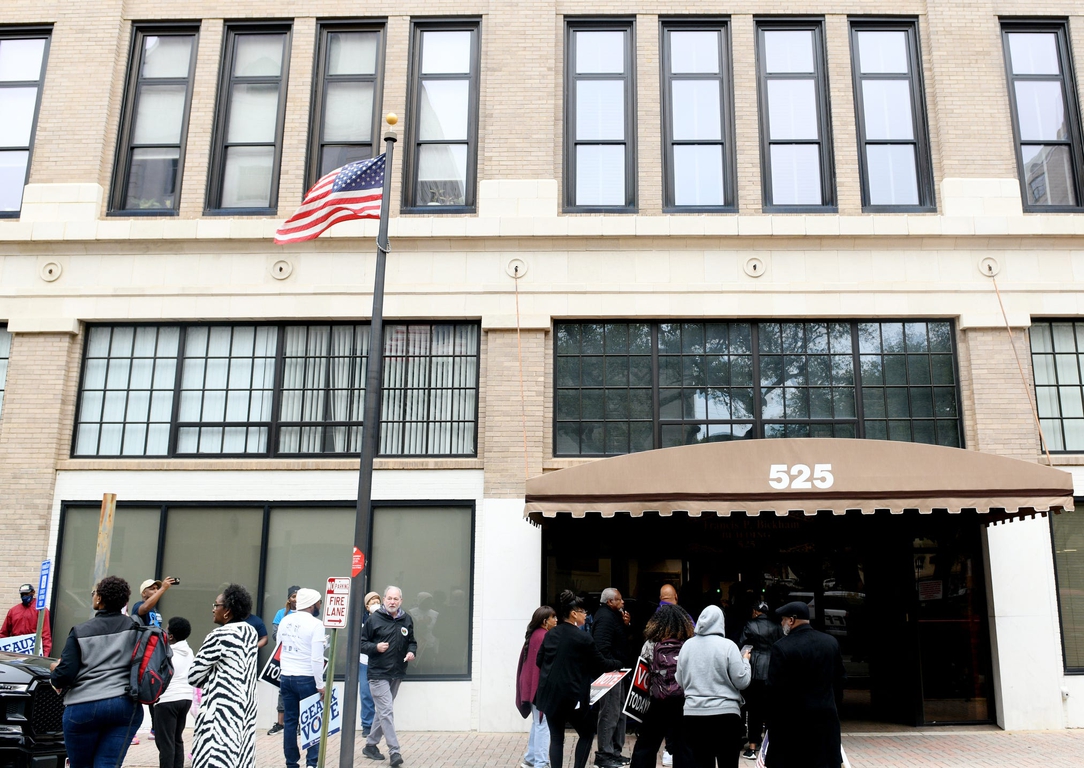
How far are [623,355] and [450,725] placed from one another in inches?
226

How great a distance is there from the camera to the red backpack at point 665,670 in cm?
748

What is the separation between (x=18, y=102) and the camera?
1416 centimetres

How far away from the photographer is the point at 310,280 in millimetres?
13164

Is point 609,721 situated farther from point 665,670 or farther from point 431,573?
point 431,573

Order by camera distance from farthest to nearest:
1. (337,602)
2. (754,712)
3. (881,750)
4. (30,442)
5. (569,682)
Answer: (30,442) < (881,750) < (754,712) < (337,602) < (569,682)

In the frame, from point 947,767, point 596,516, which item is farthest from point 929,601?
point 596,516

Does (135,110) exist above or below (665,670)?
above

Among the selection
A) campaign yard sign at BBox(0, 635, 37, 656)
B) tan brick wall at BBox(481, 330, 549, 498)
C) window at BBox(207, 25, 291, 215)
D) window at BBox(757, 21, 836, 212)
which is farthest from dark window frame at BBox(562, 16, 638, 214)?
campaign yard sign at BBox(0, 635, 37, 656)

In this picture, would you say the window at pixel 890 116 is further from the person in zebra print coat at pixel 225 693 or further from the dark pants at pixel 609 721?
the person in zebra print coat at pixel 225 693

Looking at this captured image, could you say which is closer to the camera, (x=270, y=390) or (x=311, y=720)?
(x=311, y=720)

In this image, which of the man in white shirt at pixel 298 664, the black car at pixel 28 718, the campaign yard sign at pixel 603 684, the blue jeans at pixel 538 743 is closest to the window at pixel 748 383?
the campaign yard sign at pixel 603 684

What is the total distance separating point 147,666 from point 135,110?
10.7m

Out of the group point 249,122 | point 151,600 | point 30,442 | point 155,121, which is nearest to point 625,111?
point 249,122

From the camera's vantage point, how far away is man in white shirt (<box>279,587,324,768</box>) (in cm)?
857
